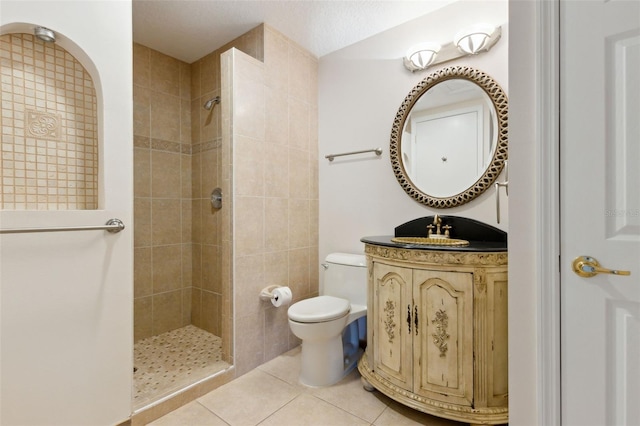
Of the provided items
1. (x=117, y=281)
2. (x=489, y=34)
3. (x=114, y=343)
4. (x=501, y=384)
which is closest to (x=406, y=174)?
(x=489, y=34)

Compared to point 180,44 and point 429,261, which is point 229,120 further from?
point 429,261

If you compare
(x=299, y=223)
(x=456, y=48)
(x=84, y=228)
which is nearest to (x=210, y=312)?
(x=299, y=223)

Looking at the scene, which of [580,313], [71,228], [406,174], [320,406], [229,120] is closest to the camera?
[580,313]

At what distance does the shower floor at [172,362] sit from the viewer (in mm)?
1664

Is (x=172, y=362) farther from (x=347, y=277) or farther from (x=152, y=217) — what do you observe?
(x=347, y=277)

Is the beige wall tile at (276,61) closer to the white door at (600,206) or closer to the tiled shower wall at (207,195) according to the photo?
the tiled shower wall at (207,195)

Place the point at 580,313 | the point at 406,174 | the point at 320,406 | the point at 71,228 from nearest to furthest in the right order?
the point at 580,313, the point at 71,228, the point at 320,406, the point at 406,174

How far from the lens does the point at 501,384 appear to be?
4.53ft

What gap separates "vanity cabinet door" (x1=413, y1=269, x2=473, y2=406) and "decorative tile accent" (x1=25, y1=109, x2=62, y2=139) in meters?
1.80

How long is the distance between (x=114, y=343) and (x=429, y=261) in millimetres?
1576

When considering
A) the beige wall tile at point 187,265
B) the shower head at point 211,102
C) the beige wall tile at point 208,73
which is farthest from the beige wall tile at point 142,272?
the beige wall tile at point 208,73

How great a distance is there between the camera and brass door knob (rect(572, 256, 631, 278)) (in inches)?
36.4

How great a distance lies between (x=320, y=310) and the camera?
1.85 metres

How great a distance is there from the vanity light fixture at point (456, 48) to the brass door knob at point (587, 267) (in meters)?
1.42
